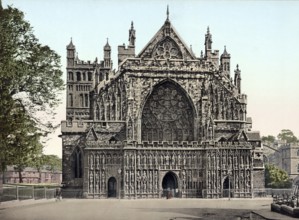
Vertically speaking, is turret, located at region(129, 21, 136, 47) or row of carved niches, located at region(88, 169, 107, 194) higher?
turret, located at region(129, 21, 136, 47)

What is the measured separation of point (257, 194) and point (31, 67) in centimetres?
3880

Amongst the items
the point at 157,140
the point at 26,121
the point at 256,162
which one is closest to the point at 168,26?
the point at 157,140

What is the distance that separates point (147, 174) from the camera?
70.0 m

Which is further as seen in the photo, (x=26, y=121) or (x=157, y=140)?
(x=157, y=140)

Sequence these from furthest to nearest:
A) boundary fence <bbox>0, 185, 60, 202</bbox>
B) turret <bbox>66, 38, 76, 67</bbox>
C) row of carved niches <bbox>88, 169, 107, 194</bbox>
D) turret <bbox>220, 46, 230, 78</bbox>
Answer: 1. turret <bbox>66, 38, 76, 67</bbox>
2. turret <bbox>220, 46, 230, 78</bbox>
3. row of carved niches <bbox>88, 169, 107, 194</bbox>
4. boundary fence <bbox>0, 185, 60, 202</bbox>

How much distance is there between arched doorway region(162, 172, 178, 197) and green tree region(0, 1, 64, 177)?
93.0 feet

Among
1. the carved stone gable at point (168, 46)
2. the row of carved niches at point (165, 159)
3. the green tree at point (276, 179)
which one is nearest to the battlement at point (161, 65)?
the carved stone gable at point (168, 46)

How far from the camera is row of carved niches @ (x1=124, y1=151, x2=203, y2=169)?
70.0 m

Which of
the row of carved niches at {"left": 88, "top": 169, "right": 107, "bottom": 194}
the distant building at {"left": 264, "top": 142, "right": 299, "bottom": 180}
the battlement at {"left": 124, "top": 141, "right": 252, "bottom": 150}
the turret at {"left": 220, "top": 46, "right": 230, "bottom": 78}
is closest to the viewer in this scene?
the row of carved niches at {"left": 88, "top": 169, "right": 107, "bottom": 194}

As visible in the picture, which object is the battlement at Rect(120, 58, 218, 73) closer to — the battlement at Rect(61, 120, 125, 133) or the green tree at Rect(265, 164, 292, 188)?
the battlement at Rect(61, 120, 125, 133)

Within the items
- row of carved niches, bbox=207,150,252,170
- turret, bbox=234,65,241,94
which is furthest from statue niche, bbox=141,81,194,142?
turret, bbox=234,65,241,94

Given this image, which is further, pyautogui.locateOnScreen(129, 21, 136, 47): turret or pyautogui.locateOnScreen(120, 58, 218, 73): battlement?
pyautogui.locateOnScreen(129, 21, 136, 47): turret

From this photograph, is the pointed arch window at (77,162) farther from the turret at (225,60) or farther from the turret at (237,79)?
the turret at (225,60)

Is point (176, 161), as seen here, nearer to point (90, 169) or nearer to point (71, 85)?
point (90, 169)
